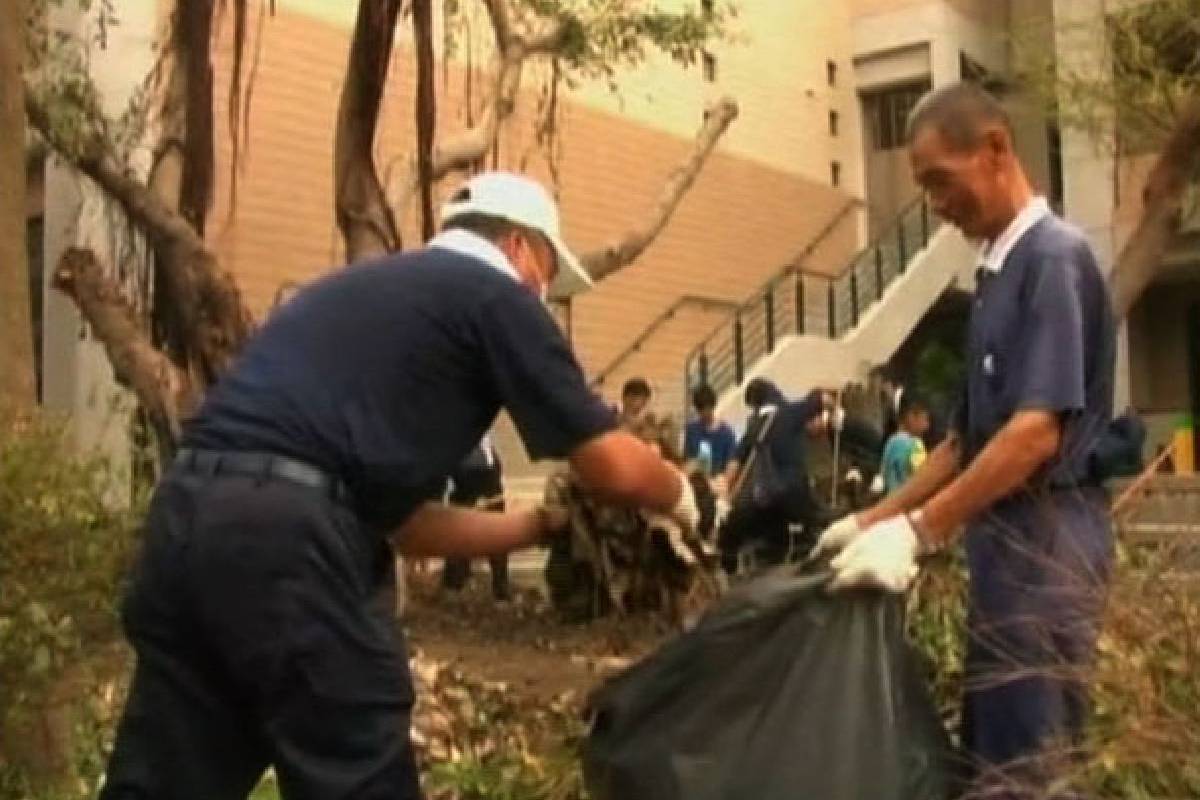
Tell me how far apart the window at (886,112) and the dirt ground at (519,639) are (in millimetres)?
12630

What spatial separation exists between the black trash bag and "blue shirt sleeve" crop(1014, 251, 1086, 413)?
0.44m

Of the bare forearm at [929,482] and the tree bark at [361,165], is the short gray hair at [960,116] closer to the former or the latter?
the bare forearm at [929,482]

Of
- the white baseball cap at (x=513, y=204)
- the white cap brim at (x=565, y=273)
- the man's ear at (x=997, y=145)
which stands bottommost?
the white cap brim at (x=565, y=273)

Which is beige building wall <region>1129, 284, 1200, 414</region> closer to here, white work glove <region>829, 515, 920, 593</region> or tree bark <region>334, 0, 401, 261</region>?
tree bark <region>334, 0, 401, 261</region>

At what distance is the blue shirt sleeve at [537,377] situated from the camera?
112 inches

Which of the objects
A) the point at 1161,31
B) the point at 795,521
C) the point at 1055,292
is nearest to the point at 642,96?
the point at 1161,31

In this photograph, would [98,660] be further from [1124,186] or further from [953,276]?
[953,276]

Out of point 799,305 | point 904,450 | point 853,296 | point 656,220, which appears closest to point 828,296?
point 853,296

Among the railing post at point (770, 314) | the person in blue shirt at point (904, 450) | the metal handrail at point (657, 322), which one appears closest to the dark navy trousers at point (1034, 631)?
the person in blue shirt at point (904, 450)

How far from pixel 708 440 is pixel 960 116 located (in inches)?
333

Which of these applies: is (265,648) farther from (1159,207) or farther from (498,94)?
(498,94)

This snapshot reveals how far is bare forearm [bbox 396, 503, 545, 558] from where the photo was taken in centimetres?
317

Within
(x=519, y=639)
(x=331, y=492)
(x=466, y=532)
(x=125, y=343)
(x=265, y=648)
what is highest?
(x=125, y=343)

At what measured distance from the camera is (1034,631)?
3.15 metres
